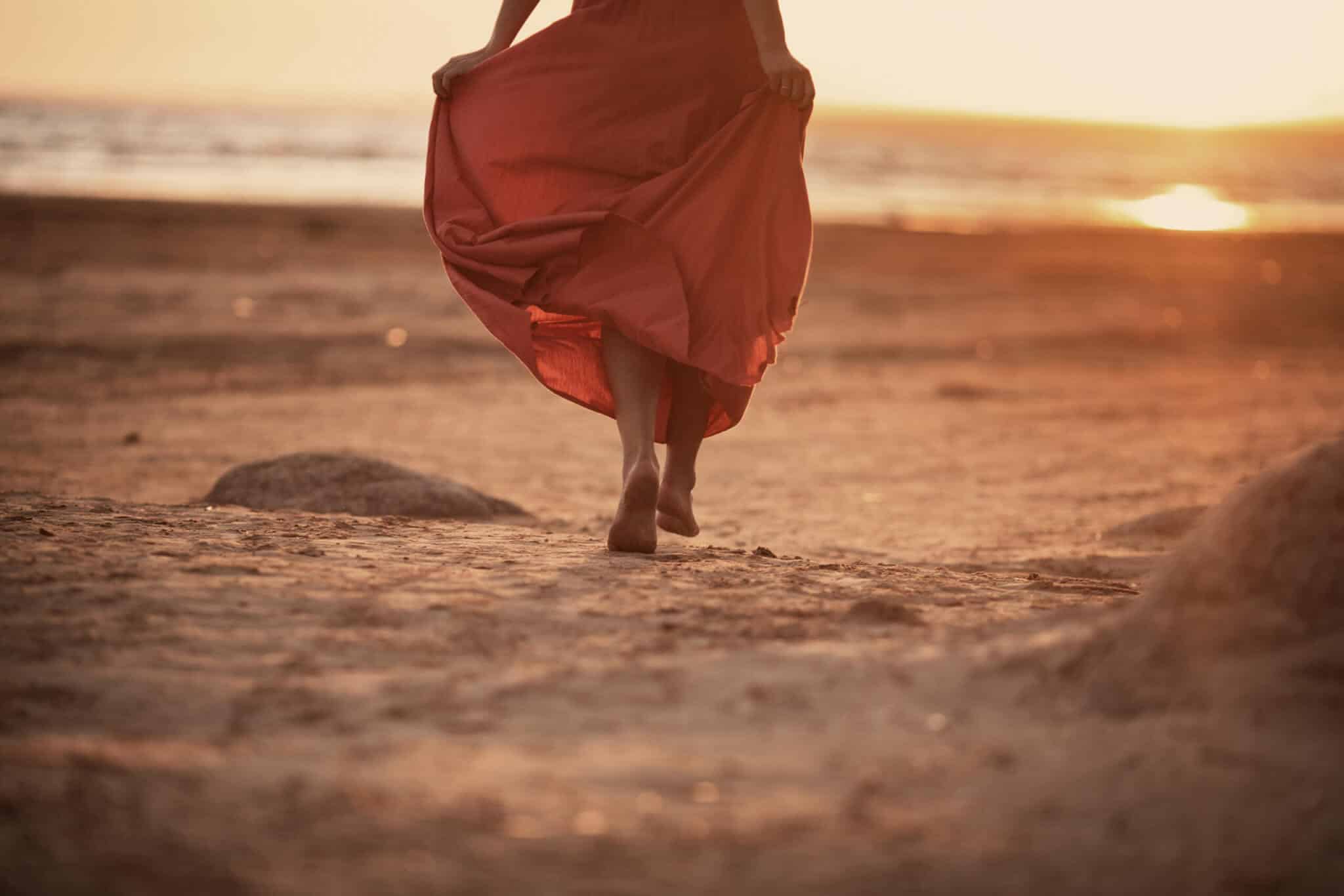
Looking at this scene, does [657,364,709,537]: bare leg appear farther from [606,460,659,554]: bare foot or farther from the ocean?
the ocean

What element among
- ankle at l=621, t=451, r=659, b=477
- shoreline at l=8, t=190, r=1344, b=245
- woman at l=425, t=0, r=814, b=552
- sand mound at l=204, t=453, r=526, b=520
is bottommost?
sand mound at l=204, t=453, r=526, b=520

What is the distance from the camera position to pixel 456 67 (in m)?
3.51

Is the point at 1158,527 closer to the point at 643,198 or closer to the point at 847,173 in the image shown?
the point at 643,198

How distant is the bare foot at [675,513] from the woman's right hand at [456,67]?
3.95 feet

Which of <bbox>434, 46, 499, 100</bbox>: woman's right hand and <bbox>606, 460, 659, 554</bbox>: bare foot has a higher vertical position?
<bbox>434, 46, 499, 100</bbox>: woman's right hand

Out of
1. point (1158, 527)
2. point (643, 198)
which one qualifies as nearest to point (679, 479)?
point (643, 198)

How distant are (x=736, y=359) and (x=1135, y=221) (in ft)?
75.9

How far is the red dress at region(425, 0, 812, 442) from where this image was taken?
321 centimetres

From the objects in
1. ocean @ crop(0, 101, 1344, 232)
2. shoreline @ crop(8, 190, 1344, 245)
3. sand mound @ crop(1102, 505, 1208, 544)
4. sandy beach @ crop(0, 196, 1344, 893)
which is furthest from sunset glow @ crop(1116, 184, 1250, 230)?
sandy beach @ crop(0, 196, 1344, 893)

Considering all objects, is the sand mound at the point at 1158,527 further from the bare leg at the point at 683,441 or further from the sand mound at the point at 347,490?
the sand mound at the point at 347,490

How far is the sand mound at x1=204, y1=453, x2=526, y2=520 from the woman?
3.84ft

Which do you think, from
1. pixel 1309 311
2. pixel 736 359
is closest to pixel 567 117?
pixel 736 359

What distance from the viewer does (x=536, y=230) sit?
3236mm

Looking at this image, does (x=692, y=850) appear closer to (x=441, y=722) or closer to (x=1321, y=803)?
(x=441, y=722)
